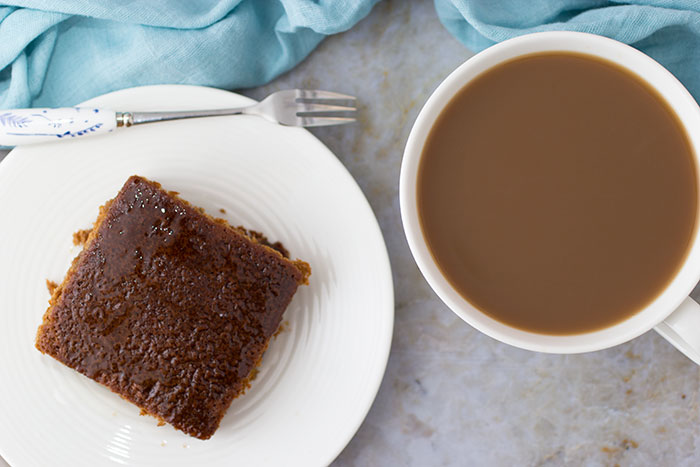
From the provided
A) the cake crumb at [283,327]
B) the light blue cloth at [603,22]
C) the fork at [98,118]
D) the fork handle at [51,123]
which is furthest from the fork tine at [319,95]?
the cake crumb at [283,327]

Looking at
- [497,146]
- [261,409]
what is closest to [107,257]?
[261,409]

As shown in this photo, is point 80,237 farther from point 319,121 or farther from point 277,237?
point 319,121

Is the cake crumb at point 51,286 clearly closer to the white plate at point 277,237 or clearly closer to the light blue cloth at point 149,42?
the white plate at point 277,237

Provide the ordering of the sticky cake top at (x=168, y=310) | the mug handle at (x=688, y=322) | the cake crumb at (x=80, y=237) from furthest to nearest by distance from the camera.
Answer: the cake crumb at (x=80, y=237) < the sticky cake top at (x=168, y=310) < the mug handle at (x=688, y=322)

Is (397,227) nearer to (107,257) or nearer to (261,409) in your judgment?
(261,409)

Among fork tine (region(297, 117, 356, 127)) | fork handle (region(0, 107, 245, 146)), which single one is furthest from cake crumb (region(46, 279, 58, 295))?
fork tine (region(297, 117, 356, 127))
